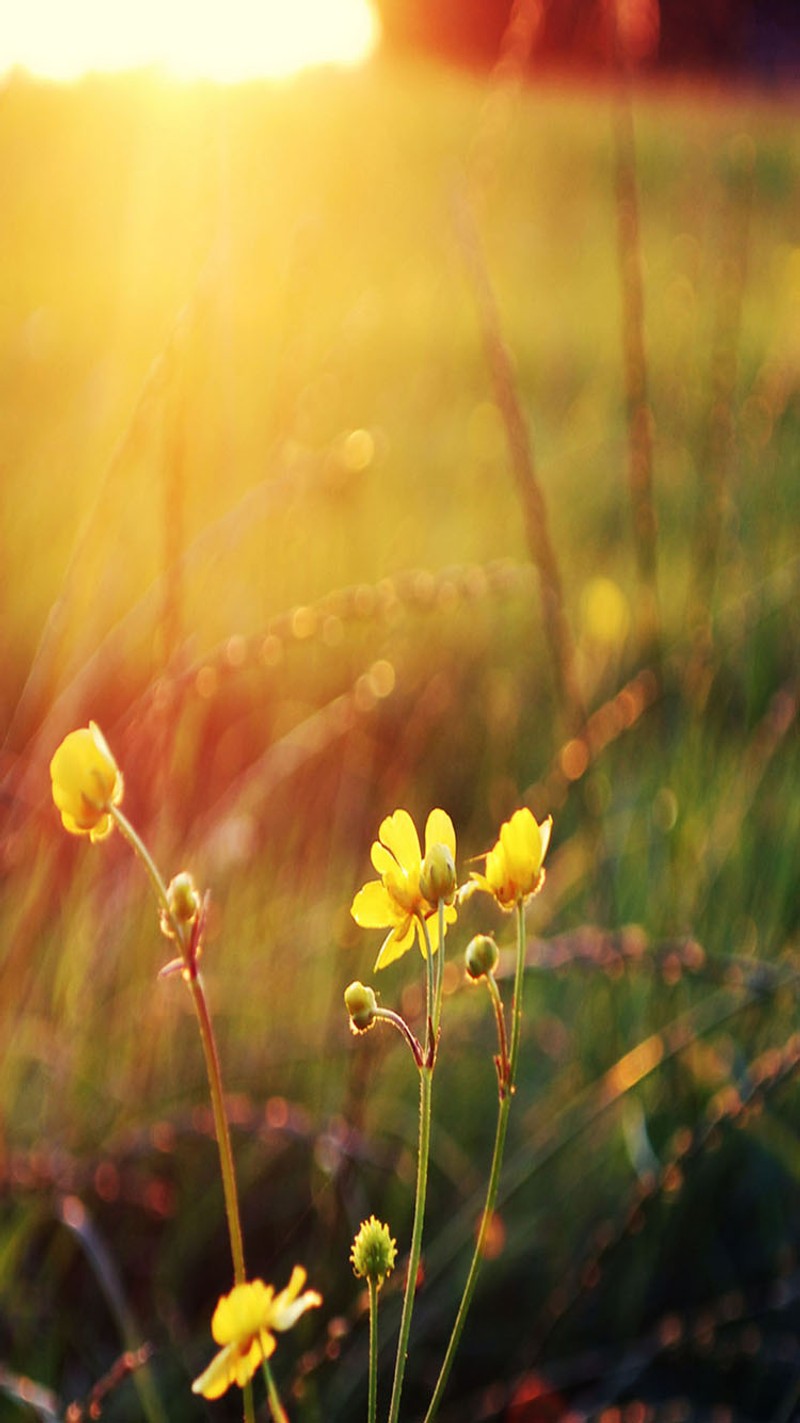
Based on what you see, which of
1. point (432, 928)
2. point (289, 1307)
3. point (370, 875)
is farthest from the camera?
point (370, 875)

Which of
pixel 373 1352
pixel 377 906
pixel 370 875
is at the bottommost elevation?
pixel 370 875

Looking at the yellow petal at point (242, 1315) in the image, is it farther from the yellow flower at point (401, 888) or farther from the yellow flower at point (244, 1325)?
the yellow flower at point (401, 888)

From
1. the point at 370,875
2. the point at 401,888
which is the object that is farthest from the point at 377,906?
the point at 370,875

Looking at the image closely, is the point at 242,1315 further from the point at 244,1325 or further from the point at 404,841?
the point at 404,841

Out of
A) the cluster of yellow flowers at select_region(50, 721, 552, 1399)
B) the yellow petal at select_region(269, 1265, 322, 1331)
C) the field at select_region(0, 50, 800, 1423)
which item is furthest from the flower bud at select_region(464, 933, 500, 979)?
the field at select_region(0, 50, 800, 1423)

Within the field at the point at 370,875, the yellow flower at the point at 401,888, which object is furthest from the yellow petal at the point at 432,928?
the field at the point at 370,875
